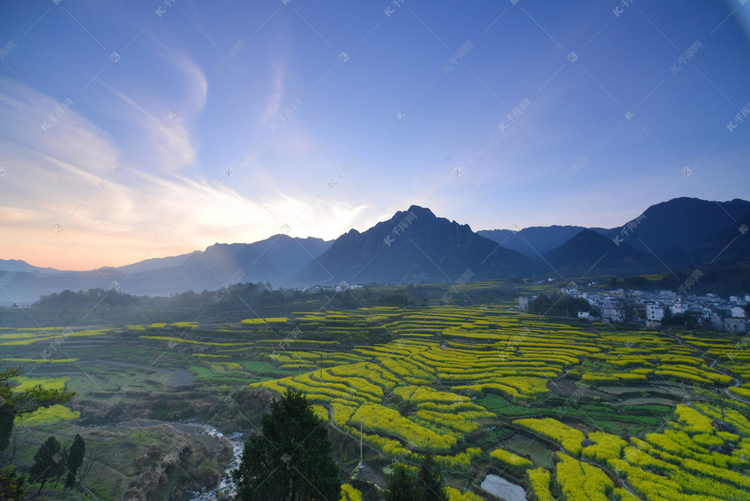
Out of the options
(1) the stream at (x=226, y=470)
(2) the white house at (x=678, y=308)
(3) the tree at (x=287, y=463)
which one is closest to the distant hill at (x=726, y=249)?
(2) the white house at (x=678, y=308)

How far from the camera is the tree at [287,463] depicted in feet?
36.2

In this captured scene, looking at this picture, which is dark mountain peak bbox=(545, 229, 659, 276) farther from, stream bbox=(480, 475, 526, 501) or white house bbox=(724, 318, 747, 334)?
stream bbox=(480, 475, 526, 501)

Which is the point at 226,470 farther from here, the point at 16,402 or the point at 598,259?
the point at 598,259

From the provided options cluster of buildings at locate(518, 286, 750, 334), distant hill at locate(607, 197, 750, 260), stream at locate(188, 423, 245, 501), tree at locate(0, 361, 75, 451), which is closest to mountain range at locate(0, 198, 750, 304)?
distant hill at locate(607, 197, 750, 260)

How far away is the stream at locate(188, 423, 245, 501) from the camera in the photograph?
56.5 ft

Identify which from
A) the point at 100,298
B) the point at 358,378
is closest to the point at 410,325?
the point at 358,378

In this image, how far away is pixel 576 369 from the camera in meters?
30.3

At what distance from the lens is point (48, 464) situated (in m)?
16.0

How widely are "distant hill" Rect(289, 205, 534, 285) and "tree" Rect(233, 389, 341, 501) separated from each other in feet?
502

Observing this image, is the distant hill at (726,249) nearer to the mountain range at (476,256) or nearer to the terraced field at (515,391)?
the mountain range at (476,256)

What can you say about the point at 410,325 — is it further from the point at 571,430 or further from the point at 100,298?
the point at 100,298

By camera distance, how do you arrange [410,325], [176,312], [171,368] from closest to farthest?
[171,368] < [410,325] < [176,312]

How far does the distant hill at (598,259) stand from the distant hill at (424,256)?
22.7 metres

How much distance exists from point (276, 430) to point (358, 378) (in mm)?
19470
